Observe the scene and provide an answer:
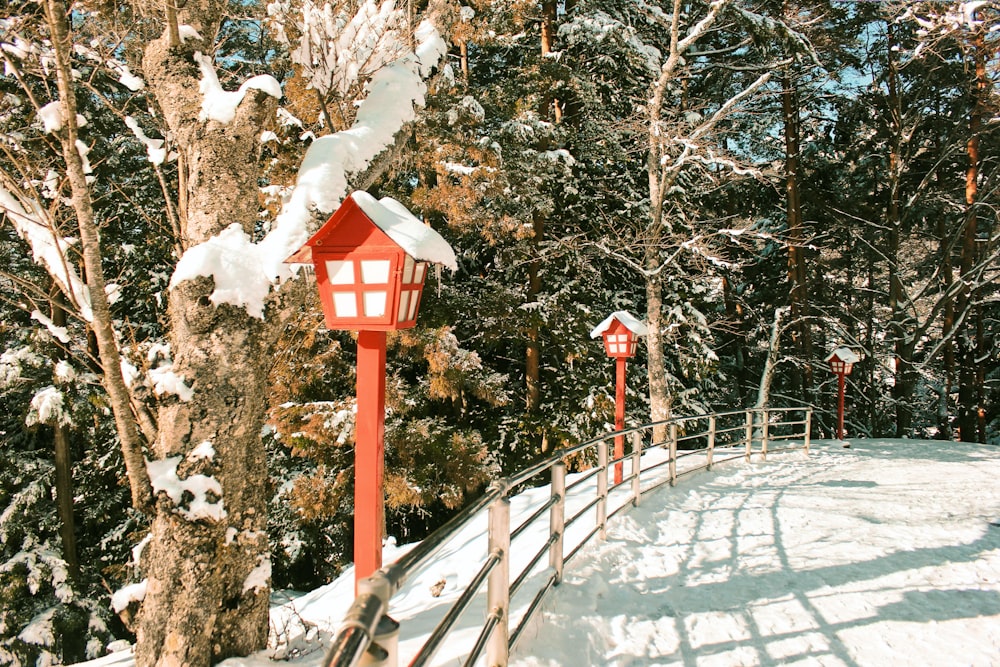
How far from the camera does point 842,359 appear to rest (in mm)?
16359

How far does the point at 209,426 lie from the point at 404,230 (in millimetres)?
2194

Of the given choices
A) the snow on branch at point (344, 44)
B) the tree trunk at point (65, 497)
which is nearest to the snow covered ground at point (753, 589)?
the snow on branch at point (344, 44)

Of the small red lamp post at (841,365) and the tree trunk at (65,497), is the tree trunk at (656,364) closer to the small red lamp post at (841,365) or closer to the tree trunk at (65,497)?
the small red lamp post at (841,365)

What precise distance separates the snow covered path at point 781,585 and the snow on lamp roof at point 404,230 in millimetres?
2355

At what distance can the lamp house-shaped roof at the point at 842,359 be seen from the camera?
1627cm

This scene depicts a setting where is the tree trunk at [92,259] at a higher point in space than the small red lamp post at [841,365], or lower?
higher

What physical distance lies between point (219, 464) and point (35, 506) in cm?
1161

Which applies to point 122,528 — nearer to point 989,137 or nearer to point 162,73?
point 162,73

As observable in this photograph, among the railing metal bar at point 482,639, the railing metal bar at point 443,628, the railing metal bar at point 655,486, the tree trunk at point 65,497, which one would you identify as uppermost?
the railing metal bar at point 443,628

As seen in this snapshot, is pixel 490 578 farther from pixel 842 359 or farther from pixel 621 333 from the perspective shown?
pixel 842 359

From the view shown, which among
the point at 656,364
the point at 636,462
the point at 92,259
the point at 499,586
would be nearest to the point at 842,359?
the point at 656,364

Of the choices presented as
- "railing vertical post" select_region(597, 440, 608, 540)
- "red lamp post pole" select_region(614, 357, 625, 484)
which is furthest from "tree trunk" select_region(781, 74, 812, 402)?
"railing vertical post" select_region(597, 440, 608, 540)

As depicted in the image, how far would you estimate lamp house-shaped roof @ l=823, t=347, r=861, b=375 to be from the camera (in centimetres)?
1627

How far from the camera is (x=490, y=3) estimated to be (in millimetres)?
12102
